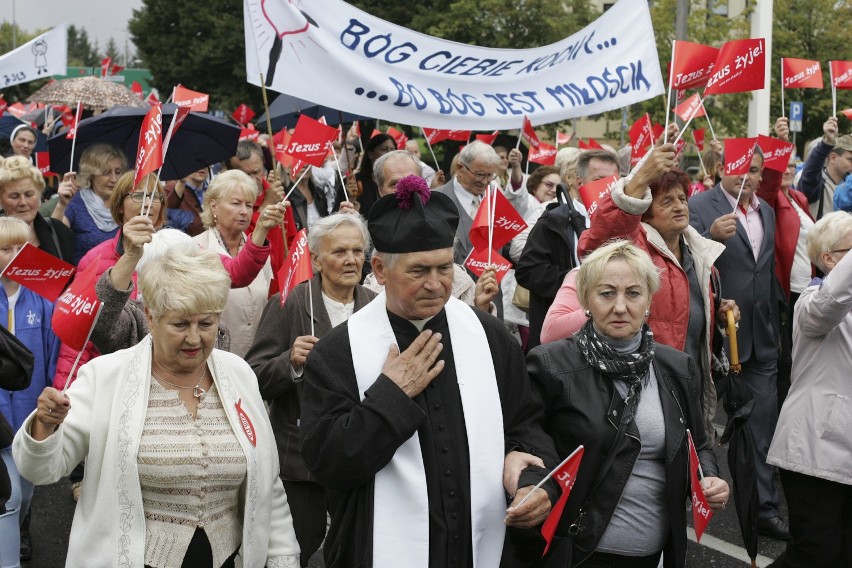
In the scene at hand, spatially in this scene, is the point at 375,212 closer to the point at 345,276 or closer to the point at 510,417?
the point at 510,417

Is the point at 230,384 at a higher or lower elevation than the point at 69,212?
lower

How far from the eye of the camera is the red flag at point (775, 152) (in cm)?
797

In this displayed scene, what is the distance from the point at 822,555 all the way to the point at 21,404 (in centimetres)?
375

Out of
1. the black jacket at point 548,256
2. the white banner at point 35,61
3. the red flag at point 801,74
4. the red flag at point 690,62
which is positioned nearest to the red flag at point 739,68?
the red flag at point 690,62

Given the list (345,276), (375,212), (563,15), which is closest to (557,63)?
(345,276)

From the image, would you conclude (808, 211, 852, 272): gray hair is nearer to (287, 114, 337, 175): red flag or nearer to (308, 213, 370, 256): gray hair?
(308, 213, 370, 256): gray hair

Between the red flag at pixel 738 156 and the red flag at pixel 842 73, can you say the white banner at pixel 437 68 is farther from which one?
the red flag at pixel 842 73

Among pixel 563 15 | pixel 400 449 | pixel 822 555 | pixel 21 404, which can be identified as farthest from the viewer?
pixel 563 15

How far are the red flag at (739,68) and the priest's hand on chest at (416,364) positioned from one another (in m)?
4.26

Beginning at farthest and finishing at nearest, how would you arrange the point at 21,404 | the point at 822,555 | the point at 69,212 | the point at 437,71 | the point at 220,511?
the point at 69,212, the point at 437,71, the point at 21,404, the point at 822,555, the point at 220,511

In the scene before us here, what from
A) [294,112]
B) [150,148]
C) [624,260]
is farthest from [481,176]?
[294,112]

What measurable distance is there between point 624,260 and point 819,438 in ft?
5.57

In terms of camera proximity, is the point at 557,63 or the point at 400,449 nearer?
the point at 400,449

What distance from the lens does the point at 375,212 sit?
11.9ft
